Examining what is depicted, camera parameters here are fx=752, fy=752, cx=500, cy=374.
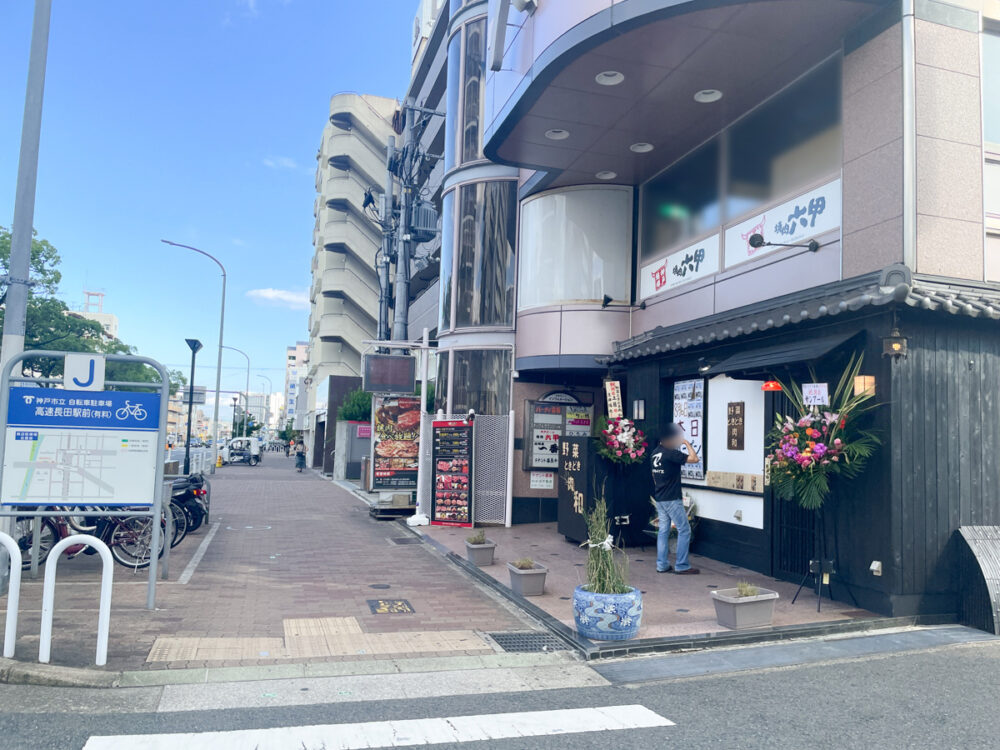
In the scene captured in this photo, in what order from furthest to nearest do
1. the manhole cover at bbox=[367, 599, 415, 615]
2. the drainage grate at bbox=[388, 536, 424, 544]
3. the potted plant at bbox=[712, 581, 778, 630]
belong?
the drainage grate at bbox=[388, 536, 424, 544] → the manhole cover at bbox=[367, 599, 415, 615] → the potted plant at bbox=[712, 581, 778, 630]

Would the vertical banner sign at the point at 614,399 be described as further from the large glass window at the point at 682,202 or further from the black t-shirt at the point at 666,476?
the black t-shirt at the point at 666,476

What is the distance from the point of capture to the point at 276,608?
825cm

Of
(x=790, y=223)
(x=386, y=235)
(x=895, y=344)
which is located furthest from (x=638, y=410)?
(x=386, y=235)

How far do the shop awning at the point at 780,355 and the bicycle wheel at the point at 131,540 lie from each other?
304 inches

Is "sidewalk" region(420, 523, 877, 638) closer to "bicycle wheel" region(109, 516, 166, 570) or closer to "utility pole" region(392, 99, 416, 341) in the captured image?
"bicycle wheel" region(109, 516, 166, 570)

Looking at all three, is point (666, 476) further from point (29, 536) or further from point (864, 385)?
point (29, 536)

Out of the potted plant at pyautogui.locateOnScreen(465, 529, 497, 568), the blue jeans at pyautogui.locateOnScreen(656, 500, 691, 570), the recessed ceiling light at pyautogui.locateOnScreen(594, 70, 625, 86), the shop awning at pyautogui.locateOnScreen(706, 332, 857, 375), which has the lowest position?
the potted plant at pyautogui.locateOnScreen(465, 529, 497, 568)

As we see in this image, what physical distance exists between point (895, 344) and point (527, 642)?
461 centimetres

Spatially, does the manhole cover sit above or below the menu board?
below

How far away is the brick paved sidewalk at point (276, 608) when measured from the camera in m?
6.53

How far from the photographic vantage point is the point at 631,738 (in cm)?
470

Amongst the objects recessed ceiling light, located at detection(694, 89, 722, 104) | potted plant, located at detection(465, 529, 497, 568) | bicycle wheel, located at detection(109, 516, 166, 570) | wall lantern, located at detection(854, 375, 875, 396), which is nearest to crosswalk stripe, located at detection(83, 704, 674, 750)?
wall lantern, located at detection(854, 375, 875, 396)

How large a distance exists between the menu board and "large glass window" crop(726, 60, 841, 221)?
6.87 metres

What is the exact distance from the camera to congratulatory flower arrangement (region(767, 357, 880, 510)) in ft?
25.1
